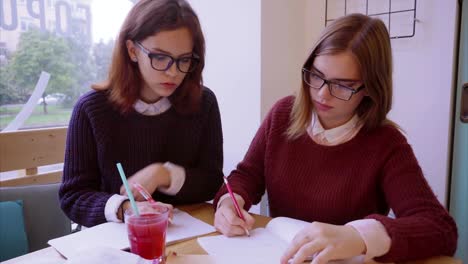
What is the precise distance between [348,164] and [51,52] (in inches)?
74.8

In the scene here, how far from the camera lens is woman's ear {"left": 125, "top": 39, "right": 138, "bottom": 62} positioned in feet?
3.96

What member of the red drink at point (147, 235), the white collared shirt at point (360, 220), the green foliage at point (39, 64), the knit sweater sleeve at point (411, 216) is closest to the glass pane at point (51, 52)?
the green foliage at point (39, 64)

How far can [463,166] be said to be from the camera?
1938 millimetres

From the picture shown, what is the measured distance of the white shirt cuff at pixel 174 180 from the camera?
119 centimetres

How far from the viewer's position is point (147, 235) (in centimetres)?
78

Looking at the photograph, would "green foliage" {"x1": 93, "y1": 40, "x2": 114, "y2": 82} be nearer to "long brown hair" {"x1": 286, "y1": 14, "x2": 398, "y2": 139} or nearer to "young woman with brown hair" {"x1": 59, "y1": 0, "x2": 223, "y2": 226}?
"young woman with brown hair" {"x1": 59, "y1": 0, "x2": 223, "y2": 226}

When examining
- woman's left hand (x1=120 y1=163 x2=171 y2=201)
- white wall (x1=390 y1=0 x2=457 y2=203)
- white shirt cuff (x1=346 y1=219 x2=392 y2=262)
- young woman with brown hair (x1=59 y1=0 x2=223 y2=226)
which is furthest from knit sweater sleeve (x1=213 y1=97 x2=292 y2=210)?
white wall (x1=390 y1=0 x2=457 y2=203)

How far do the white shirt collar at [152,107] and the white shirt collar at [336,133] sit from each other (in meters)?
0.52

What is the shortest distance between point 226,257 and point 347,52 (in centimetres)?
63

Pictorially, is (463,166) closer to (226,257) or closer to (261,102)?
(261,102)

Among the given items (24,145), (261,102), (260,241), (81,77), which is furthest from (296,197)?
(81,77)

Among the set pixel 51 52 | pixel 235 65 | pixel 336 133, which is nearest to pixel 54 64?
pixel 51 52

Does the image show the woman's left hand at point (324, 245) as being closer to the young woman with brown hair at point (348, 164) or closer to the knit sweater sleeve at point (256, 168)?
the young woman with brown hair at point (348, 164)

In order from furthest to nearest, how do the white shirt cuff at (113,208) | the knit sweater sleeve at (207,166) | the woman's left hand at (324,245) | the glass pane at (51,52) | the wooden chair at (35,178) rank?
the glass pane at (51,52)
the wooden chair at (35,178)
the knit sweater sleeve at (207,166)
the white shirt cuff at (113,208)
the woman's left hand at (324,245)
